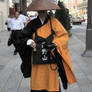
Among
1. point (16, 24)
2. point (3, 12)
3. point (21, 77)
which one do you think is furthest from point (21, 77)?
point (3, 12)

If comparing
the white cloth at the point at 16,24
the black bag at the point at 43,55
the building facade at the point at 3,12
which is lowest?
the building facade at the point at 3,12

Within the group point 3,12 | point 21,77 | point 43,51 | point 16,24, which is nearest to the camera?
point 43,51

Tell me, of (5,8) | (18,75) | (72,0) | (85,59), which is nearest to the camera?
(18,75)

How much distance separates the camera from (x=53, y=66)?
369 centimetres

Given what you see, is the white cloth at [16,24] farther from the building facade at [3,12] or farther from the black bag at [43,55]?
the building facade at [3,12]

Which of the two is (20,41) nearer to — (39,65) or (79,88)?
(39,65)

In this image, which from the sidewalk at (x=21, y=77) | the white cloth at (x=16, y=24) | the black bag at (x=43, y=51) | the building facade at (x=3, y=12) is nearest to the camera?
the black bag at (x=43, y=51)

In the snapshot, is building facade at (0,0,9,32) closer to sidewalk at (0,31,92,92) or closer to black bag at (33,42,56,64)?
sidewalk at (0,31,92,92)

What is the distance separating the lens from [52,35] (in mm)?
3613

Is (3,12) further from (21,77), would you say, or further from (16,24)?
(21,77)

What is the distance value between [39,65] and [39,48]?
0.79 feet

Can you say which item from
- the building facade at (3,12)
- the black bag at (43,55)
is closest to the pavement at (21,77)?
the black bag at (43,55)

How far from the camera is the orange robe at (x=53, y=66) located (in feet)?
11.9

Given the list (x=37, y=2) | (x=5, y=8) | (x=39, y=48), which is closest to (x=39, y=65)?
(x=39, y=48)
